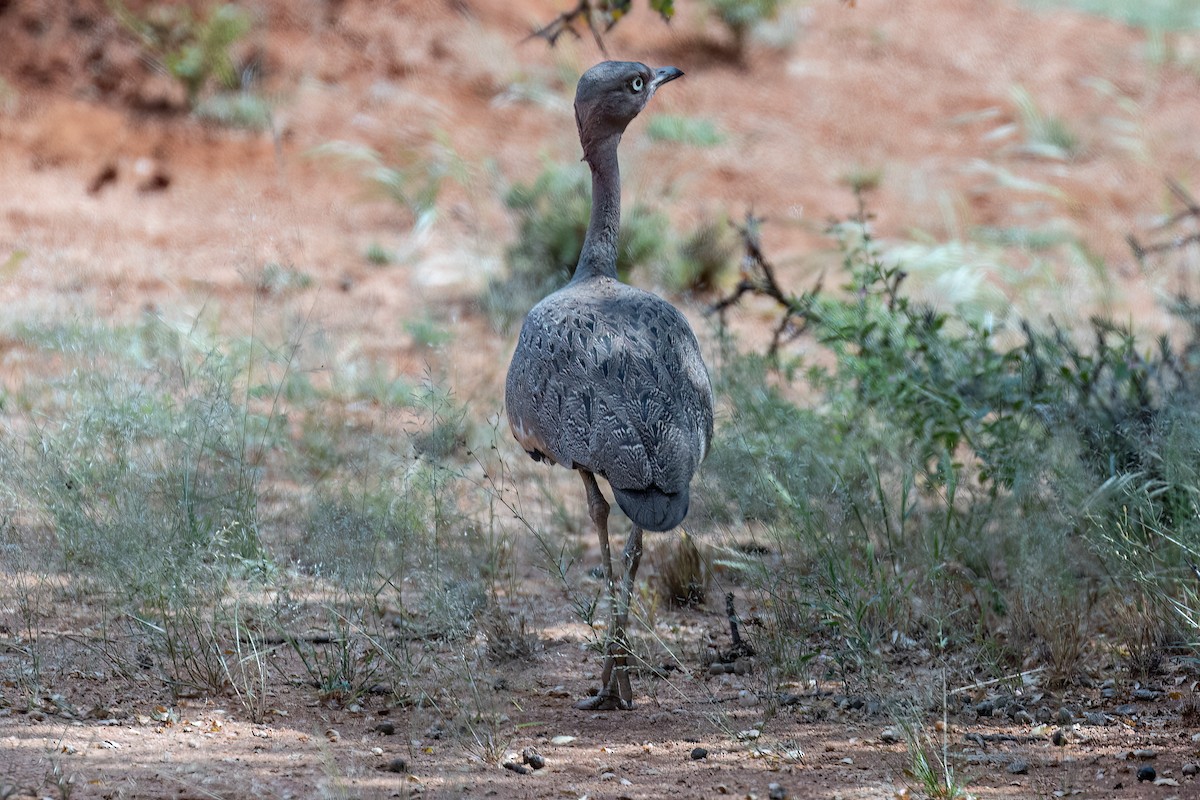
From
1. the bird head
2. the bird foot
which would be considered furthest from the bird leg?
the bird head

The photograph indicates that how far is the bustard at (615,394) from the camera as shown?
13.2ft

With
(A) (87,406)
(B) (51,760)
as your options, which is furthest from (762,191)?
(B) (51,760)

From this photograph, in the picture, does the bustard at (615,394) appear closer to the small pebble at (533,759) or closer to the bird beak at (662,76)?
the bird beak at (662,76)

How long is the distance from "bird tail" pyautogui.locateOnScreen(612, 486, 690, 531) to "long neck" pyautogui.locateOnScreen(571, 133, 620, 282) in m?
1.33

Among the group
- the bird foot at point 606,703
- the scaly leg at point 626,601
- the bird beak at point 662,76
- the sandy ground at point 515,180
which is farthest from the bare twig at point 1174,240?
the bird foot at point 606,703

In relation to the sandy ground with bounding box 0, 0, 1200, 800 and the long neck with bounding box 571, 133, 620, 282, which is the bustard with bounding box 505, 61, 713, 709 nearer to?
the long neck with bounding box 571, 133, 620, 282

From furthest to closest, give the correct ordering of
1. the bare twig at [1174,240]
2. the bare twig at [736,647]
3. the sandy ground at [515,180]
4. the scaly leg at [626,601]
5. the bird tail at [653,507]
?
the bare twig at [1174,240] → the bare twig at [736,647] → the scaly leg at [626,601] → the sandy ground at [515,180] → the bird tail at [653,507]

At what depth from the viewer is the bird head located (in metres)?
4.80

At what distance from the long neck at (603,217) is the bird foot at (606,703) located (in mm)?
1611

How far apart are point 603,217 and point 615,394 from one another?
1103 mm

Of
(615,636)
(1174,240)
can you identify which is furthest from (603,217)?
(1174,240)

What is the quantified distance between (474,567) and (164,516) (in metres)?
1.21

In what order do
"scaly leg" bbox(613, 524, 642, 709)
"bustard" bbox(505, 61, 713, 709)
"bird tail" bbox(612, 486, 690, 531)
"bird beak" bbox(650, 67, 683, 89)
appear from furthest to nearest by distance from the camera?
"bird beak" bbox(650, 67, 683, 89), "scaly leg" bbox(613, 524, 642, 709), "bustard" bbox(505, 61, 713, 709), "bird tail" bbox(612, 486, 690, 531)

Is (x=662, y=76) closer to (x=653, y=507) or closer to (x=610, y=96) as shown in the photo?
(x=610, y=96)
